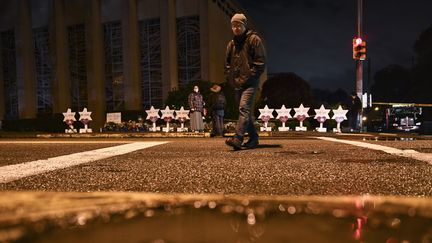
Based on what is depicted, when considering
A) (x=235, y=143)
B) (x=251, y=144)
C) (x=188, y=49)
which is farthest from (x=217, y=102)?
(x=188, y=49)

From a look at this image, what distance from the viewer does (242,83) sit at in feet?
16.3

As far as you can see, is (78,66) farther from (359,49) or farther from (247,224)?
(247,224)

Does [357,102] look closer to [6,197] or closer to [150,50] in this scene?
[6,197]

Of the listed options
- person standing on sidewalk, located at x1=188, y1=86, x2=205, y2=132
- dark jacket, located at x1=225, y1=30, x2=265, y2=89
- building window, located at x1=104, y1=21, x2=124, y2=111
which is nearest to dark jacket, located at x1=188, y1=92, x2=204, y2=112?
person standing on sidewalk, located at x1=188, y1=86, x2=205, y2=132

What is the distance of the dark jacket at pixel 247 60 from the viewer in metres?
4.87

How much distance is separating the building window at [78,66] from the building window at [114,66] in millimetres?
2986

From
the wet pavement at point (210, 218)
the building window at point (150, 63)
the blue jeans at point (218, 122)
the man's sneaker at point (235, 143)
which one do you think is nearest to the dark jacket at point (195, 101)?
the blue jeans at point (218, 122)

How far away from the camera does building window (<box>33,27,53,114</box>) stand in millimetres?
36062

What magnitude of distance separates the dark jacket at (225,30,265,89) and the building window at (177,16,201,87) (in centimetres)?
2466

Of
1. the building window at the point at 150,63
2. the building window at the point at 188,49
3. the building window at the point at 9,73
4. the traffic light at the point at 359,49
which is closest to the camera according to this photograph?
the traffic light at the point at 359,49

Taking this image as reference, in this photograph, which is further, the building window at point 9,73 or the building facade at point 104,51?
the building window at point 9,73

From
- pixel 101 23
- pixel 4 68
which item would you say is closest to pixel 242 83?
pixel 101 23

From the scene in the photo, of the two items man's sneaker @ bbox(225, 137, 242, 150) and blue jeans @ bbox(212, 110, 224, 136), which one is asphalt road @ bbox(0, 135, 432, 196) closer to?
man's sneaker @ bbox(225, 137, 242, 150)

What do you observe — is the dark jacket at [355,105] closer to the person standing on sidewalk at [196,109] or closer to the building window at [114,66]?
the person standing on sidewalk at [196,109]
